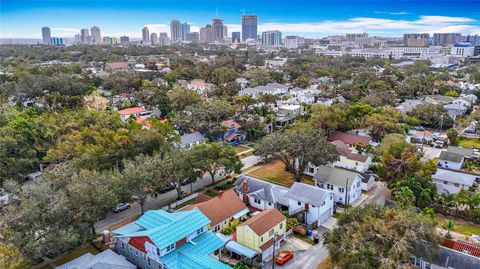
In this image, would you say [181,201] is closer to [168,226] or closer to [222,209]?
[222,209]

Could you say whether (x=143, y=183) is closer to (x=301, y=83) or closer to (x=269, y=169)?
(x=269, y=169)

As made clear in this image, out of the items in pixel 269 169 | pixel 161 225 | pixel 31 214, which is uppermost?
pixel 31 214

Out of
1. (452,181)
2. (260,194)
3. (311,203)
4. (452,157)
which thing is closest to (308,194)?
(311,203)

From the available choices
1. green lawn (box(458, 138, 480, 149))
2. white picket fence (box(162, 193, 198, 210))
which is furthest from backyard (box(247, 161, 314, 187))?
green lawn (box(458, 138, 480, 149))

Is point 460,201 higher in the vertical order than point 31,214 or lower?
lower

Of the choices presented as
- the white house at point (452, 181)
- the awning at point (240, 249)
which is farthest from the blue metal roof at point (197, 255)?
the white house at point (452, 181)

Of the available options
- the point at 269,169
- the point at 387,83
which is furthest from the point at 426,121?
the point at 269,169

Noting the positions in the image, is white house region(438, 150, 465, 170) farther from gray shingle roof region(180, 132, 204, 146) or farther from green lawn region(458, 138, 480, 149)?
gray shingle roof region(180, 132, 204, 146)
